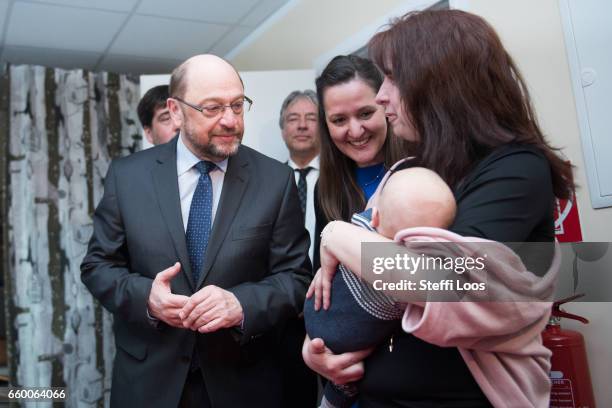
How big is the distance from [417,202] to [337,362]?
357mm

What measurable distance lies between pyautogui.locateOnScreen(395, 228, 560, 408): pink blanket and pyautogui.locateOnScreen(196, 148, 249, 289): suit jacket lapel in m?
0.73

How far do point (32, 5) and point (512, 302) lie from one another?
331cm

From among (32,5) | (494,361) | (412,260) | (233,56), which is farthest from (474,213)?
(233,56)

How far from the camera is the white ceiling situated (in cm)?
325

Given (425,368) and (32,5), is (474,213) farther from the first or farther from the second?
(32,5)

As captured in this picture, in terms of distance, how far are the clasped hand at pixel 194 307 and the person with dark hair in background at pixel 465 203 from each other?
34cm

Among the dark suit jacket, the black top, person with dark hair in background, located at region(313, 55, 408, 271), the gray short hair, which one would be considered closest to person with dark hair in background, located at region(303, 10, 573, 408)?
the black top

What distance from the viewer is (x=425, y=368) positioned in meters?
0.94

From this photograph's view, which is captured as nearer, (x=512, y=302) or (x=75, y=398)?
(x=512, y=302)

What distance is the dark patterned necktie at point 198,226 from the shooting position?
150 centimetres

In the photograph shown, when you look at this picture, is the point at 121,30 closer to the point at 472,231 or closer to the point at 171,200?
the point at 171,200

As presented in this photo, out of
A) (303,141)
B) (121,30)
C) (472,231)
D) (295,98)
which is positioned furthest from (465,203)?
(121,30)

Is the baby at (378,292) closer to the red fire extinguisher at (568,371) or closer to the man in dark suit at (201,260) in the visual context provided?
the man in dark suit at (201,260)

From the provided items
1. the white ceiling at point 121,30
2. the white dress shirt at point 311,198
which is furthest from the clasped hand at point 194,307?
the white ceiling at point 121,30
